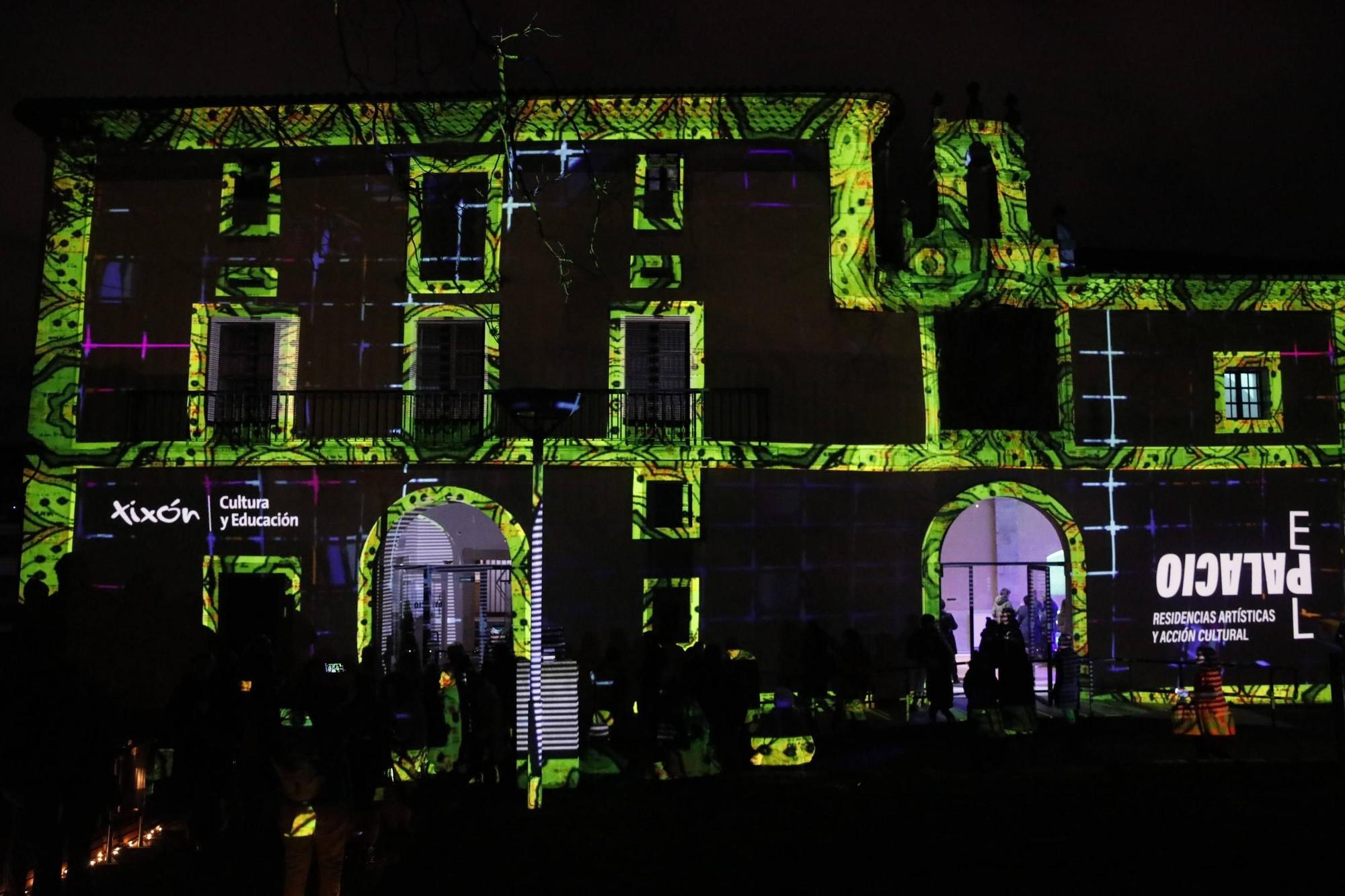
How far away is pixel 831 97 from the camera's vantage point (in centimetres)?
1997

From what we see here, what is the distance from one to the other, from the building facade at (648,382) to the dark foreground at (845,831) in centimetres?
647

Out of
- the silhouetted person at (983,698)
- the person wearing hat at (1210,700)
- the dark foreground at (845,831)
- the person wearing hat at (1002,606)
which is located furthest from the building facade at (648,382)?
the dark foreground at (845,831)

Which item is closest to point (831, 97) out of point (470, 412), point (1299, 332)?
point (470, 412)

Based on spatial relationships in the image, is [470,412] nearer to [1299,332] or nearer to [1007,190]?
[1007,190]

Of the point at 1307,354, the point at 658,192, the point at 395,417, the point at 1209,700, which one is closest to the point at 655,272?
the point at 658,192

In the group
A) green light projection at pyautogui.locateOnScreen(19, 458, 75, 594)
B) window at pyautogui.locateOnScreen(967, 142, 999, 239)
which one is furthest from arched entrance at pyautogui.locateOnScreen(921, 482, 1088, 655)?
green light projection at pyautogui.locateOnScreen(19, 458, 75, 594)

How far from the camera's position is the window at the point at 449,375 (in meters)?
19.8

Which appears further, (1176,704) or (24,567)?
(24,567)

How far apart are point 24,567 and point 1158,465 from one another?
20.2 metres

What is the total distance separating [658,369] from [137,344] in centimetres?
942

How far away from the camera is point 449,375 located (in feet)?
66.3

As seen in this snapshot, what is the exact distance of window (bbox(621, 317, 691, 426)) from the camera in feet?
65.3

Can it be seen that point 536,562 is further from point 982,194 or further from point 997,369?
point 982,194

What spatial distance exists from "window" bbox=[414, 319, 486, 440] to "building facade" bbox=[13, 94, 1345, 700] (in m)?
0.06
